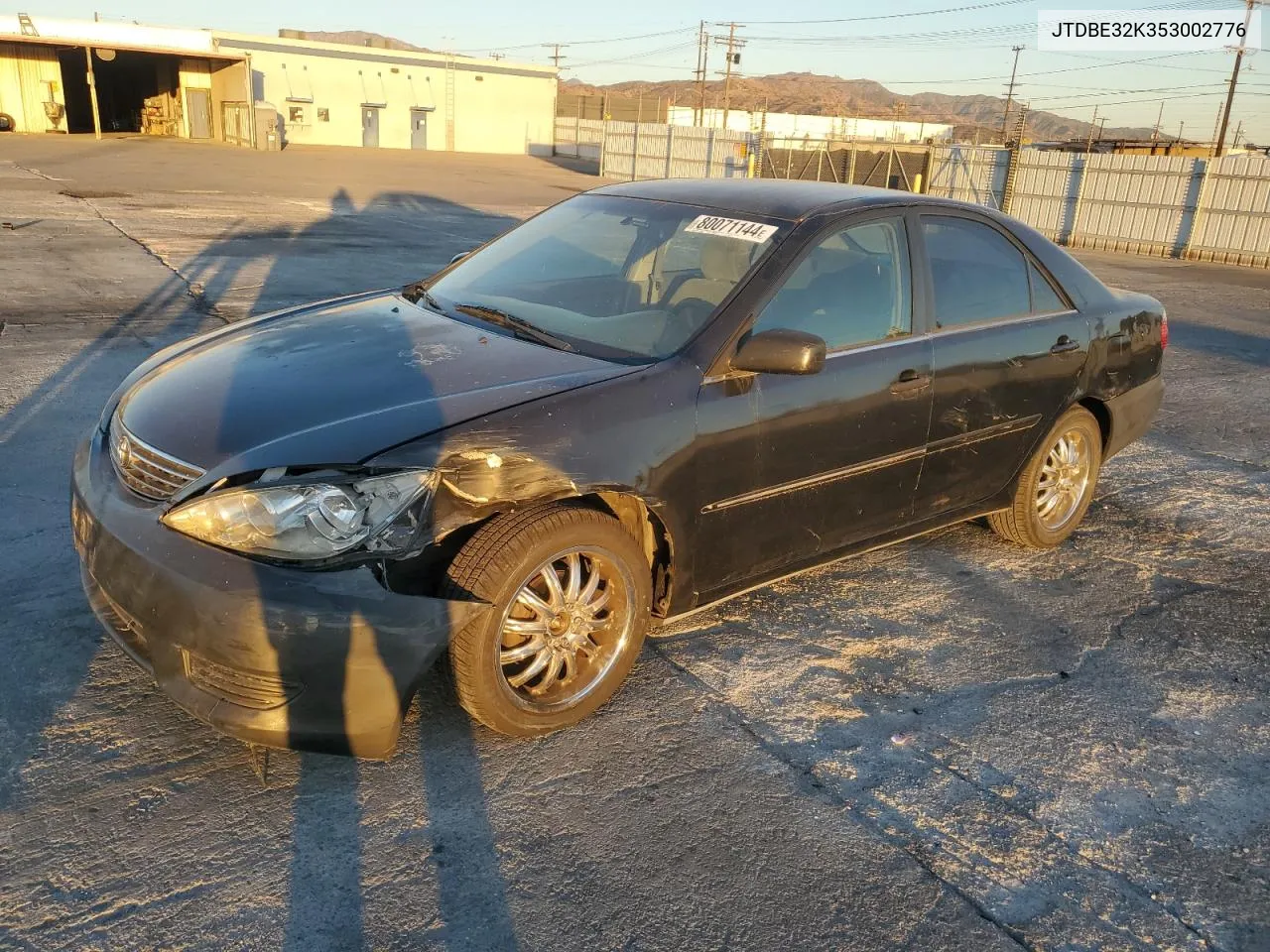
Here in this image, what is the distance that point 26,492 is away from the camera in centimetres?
466

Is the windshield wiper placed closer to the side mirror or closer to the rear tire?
the side mirror

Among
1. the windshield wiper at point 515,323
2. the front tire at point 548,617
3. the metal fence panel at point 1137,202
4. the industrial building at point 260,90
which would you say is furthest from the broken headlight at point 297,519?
the industrial building at point 260,90

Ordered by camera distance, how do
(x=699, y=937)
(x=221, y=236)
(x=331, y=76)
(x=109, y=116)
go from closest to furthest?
(x=699, y=937), (x=221, y=236), (x=109, y=116), (x=331, y=76)

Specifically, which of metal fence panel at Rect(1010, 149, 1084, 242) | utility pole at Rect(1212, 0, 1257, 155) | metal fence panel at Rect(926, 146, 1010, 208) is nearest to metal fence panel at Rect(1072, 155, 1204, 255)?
metal fence panel at Rect(1010, 149, 1084, 242)

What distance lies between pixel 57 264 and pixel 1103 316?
1112 centimetres

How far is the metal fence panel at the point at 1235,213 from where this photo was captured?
21328 millimetres

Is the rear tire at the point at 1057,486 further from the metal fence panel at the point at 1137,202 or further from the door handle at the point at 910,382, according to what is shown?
the metal fence panel at the point at 1137,202

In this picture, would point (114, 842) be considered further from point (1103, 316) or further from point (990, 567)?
point (1103, 316)

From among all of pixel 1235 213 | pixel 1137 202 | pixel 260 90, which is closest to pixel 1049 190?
pixel 1137 202

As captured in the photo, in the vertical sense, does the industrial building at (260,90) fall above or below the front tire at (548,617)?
above

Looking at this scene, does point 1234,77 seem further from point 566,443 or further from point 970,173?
point 566,443

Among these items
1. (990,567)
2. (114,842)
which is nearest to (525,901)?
(114,842)

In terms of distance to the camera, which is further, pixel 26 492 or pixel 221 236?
pixel 221 236

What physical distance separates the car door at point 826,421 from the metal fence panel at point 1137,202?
2234 cm
